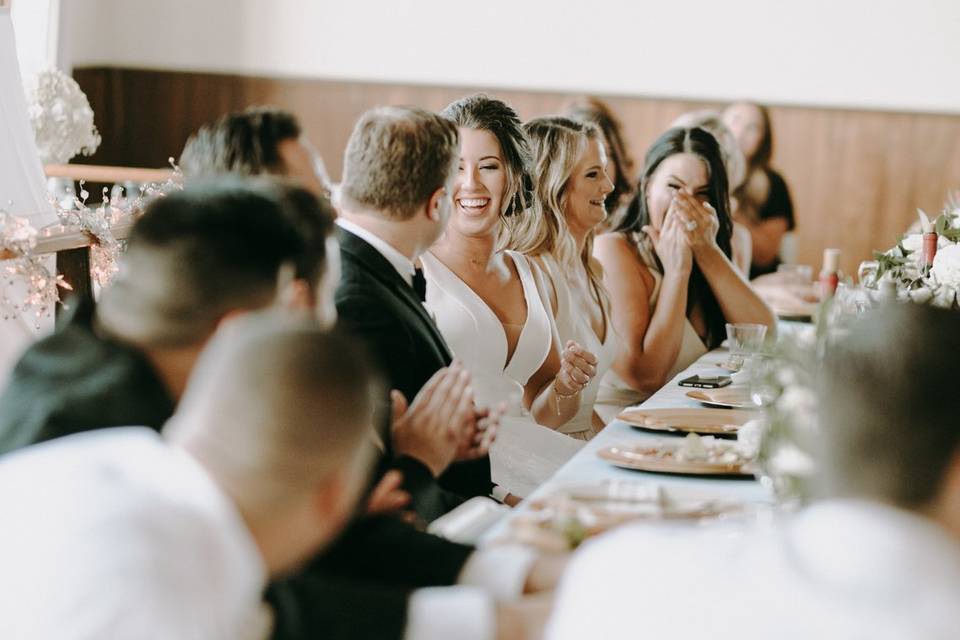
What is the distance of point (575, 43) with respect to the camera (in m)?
8.26

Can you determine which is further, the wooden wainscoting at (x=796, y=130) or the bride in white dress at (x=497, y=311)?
the wooden wainscoting at (x=796, y=130)

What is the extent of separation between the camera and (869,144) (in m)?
7.90

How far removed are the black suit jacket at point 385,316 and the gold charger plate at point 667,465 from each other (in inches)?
16.0

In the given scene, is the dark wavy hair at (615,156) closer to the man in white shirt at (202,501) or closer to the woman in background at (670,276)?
the woman in background at (670,276)

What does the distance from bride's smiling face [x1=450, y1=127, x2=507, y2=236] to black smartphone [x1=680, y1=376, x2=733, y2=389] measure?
2.25 ft

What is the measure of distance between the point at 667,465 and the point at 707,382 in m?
1.07

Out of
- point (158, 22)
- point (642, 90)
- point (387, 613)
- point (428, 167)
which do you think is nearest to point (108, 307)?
point (387, 613)

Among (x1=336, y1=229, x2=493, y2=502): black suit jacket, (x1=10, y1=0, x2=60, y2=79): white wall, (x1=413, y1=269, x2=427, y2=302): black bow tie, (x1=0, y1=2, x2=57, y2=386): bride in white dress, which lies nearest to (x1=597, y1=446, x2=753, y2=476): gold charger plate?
(x1=336, y1=229, x2=493, y2=502): black suit jacket

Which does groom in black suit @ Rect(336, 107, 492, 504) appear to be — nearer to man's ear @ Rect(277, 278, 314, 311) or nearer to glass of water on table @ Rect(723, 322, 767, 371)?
man's ear @ Rect(277, 278, 314, 311)

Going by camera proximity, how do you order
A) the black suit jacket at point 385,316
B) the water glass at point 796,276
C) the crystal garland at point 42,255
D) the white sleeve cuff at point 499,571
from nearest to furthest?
the white sleeve cuff at point 499,571 → the black suit jacket at point 385,316 → the crystal garland at point 42,255 → the water glass at point 796,276

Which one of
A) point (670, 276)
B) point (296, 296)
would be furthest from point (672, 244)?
point (296, 296)

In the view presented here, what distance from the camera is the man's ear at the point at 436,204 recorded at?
2574 mm

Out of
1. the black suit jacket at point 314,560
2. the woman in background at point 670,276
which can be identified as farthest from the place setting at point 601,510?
the woman in background at point 670,276

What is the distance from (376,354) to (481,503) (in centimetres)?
41
